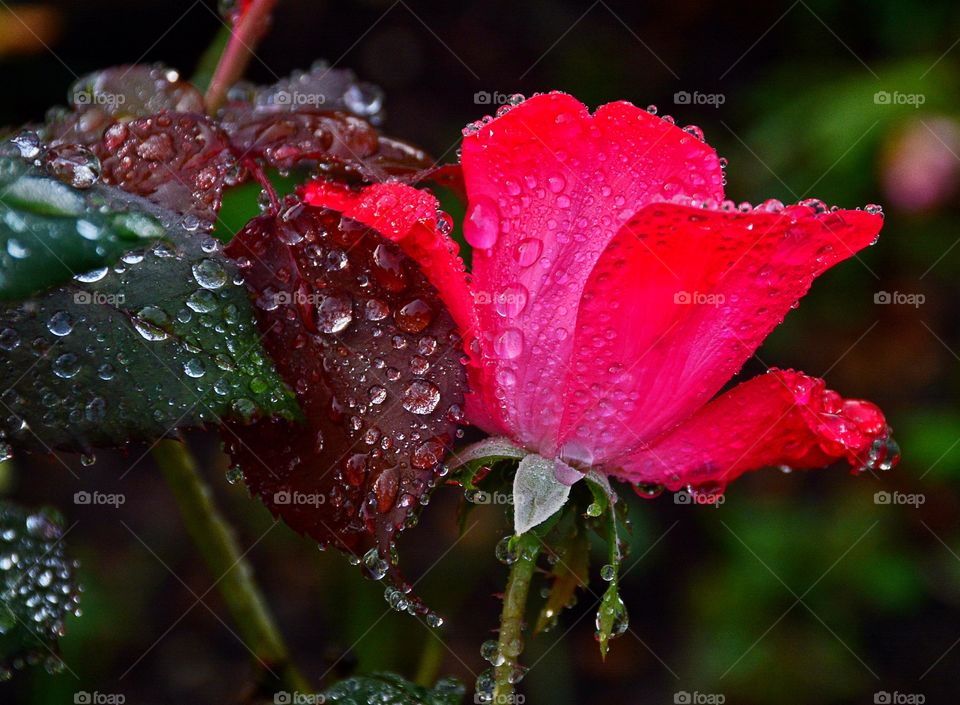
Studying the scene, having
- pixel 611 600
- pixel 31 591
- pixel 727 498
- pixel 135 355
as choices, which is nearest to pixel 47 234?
pixel 135 355

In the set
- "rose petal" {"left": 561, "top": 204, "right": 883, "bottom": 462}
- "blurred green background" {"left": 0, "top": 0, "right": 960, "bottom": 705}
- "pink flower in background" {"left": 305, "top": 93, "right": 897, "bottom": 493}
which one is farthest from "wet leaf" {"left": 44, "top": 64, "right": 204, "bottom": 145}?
"blurred green background" {"left": 0, "top": 0, "right": 960, "bottom": 705}

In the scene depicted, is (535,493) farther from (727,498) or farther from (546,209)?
(727,498)

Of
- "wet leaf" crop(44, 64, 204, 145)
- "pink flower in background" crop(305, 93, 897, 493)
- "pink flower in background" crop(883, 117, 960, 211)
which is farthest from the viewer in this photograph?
"pink flower in background" crop(883, 117, 960, 211)

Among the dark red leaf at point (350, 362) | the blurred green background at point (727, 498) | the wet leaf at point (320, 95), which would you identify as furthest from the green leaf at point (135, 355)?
the blurred green background at point (727, 498)

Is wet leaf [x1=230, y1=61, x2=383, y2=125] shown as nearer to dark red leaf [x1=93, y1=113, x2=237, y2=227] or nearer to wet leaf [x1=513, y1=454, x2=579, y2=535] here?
dark red leaf [x1=93, y1=113, x2=237, y2=227]

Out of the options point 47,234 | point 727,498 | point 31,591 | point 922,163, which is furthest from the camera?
point 727,498
